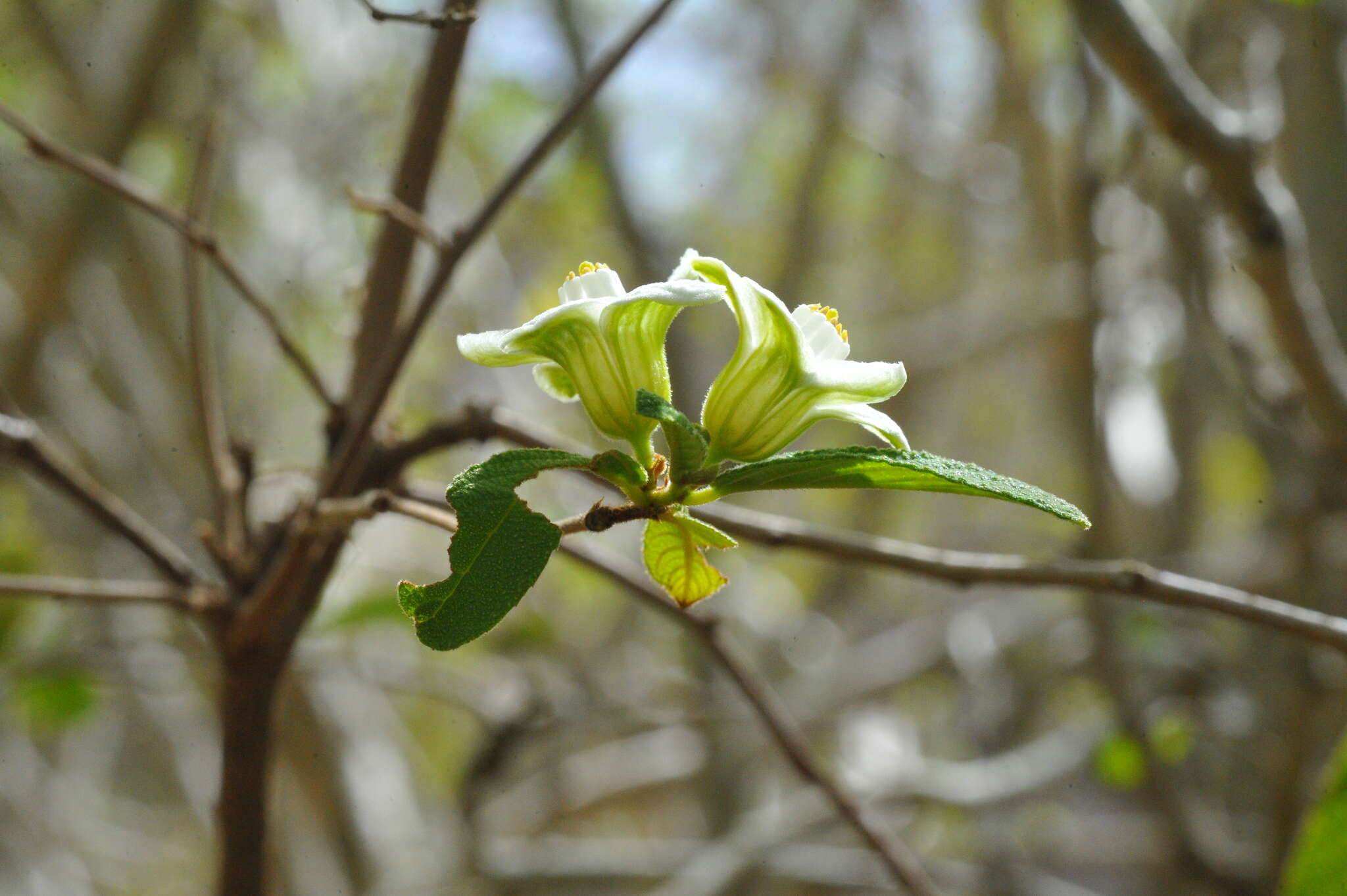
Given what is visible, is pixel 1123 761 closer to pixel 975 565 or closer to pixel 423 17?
pixel 975 565

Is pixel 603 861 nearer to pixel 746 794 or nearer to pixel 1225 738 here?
pixel 746 794

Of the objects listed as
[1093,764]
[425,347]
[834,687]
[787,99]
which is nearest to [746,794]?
[834,687]

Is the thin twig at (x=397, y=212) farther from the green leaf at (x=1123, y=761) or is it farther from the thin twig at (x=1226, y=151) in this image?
the green leaf at (x=1123, y=761)

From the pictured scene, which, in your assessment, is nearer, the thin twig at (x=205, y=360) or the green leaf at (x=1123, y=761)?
the thin twig at (x=205, y=360)

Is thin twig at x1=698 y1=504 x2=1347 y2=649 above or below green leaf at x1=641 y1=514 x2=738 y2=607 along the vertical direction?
above

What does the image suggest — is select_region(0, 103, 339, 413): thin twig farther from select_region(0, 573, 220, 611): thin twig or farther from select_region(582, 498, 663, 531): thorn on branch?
select_region(582, 498, 663, 531): thorn on branch

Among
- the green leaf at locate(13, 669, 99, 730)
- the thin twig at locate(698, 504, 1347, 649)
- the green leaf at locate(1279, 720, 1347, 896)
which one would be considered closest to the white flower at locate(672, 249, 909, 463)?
the thin twig at locate(698, 504, 1347, 649)

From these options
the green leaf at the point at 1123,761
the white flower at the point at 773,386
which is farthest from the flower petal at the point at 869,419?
the green leaf at the point at 1123,761
